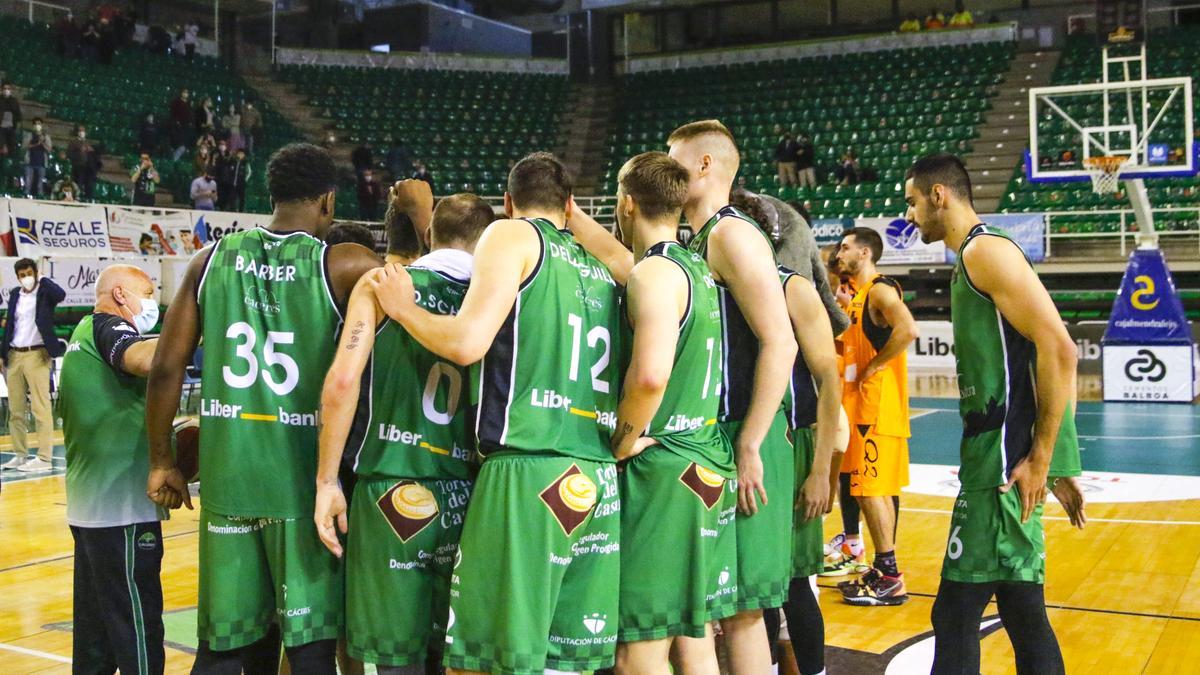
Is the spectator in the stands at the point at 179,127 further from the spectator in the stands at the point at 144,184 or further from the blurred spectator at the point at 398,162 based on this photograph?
the blurred spectator at the point at 398,162

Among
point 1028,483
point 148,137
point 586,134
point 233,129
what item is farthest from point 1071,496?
point 586,134

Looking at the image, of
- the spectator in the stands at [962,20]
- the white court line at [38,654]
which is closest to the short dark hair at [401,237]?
the white court line at [38,654]

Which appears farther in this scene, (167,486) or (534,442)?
(167,486)

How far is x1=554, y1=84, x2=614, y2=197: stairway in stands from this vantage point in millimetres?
26656

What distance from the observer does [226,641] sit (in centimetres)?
312

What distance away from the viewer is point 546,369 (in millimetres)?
3031

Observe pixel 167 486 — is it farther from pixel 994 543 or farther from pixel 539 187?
pixel 994 543

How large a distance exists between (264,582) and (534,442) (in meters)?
0.87

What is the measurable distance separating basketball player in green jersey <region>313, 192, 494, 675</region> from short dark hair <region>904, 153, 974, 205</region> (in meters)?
1.55

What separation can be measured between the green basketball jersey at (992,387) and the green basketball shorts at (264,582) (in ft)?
6.26

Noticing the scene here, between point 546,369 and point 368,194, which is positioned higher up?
point 368,194

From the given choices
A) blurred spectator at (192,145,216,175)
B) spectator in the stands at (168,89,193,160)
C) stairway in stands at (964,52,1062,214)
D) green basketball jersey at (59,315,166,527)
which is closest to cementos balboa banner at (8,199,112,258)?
blurred spectator at (192,145,216,175)

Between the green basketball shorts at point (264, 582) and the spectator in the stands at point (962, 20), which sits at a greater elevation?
the spectator in the stands at point (962, 20)

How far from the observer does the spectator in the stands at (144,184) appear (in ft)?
58.2
